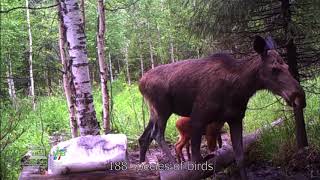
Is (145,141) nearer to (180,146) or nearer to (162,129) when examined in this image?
(162,129)

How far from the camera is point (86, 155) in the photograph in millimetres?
5152

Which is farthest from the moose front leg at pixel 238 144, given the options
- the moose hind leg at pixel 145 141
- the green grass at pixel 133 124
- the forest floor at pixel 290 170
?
the green grass at pixel 133 124

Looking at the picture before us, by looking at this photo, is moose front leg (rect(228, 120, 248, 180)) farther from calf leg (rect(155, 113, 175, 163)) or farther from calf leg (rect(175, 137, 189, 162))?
calf leg (rect(175, 137, 189, 162))

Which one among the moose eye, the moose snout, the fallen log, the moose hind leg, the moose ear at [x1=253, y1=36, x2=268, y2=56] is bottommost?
the fallen log

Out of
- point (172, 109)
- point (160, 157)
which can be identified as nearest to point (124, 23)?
point (160, 157)

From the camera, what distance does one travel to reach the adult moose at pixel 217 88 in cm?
521

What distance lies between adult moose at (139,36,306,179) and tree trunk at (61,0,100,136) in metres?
1.04

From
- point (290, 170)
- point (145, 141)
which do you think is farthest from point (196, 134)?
point (290, 170)

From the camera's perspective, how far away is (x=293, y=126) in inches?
299

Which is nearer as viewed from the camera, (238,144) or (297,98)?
(297,98)

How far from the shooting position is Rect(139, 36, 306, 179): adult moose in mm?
5215

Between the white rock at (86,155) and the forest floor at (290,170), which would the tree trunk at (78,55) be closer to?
the forest floor at (290,170)

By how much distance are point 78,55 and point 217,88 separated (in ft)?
7.53

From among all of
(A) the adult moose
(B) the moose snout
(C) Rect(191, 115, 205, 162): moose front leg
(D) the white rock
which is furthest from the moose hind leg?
(B) the moose snout
